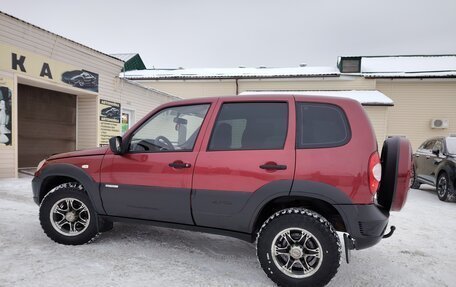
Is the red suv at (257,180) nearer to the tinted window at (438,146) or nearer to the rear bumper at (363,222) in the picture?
the rear bumper at (363,222)

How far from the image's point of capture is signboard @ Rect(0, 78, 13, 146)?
333 inches

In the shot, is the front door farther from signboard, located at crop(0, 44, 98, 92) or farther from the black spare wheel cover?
signboard, located at crop(0, 44, 98, 92)

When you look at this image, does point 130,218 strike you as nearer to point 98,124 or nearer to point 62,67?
point 62,67

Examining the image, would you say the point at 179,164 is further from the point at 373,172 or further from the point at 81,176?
the point at 373,172

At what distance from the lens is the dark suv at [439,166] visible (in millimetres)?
7832

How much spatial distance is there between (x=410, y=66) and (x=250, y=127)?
78.9 feet

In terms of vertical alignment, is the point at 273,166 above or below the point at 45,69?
below

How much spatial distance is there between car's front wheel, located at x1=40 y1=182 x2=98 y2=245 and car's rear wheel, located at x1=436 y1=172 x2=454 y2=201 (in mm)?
8011

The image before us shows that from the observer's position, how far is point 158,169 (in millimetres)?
3369

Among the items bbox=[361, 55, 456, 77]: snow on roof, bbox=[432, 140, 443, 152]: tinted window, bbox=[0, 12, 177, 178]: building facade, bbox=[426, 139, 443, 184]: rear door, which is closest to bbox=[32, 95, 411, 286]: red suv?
bbox=[0, 12, 177, 178]: building facade

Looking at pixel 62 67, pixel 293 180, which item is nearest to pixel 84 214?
pixel 293 180

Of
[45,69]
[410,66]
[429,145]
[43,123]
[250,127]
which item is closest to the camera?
[250,127]

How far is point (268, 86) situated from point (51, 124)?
1442 cm

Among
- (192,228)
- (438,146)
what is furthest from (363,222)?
(438,146)
